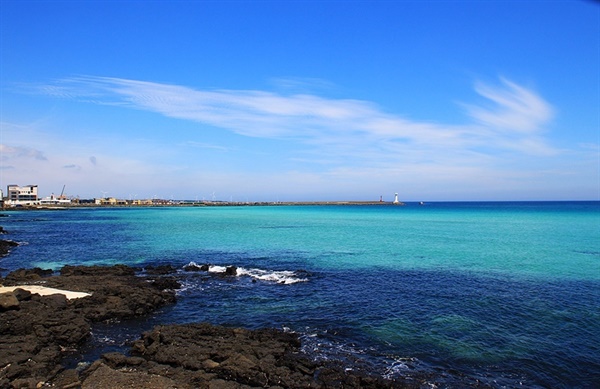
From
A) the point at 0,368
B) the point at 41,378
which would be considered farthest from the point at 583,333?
the point at 0,368

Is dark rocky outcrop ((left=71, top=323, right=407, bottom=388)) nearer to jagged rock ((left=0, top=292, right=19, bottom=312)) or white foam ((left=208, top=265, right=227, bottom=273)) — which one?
jagged rock ((left=0, top=292, right=19, bottom=312))

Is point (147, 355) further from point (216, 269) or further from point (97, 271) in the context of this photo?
point (216, 269)

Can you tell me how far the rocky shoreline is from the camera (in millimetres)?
13781

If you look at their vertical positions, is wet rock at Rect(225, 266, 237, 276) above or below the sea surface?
above

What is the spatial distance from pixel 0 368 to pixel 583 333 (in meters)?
25.9

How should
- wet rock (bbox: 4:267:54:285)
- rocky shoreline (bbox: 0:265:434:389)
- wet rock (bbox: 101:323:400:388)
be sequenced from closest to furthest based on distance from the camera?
rocky shoreline (bbox: 0:265:434:389), wet rock (bbox: 101:323:400:388), wet rock (bbox: 4:267:54:285)

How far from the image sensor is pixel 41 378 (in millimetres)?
13766

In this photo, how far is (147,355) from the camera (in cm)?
1612

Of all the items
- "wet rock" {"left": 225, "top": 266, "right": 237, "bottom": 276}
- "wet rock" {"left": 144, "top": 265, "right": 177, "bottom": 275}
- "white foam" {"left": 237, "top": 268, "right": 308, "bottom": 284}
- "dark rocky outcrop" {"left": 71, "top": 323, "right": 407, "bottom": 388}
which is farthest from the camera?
"wet rock" {"left": 144, "top": 265, "right": 177, "bottom": 275}

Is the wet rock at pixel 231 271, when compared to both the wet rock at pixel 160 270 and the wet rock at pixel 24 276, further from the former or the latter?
the wet rock at pixel 24 276

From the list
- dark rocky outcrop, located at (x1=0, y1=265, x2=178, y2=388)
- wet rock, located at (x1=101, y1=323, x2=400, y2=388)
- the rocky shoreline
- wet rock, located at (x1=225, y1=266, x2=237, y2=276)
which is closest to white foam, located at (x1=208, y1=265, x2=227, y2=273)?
wet rock, located at (x1=225, y1=266, x2=237, y2=276)

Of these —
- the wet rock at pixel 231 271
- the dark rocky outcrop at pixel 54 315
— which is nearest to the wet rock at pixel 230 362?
the dark rocky outcrop at pixel 54 315

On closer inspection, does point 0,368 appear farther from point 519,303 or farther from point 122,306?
point 519,303

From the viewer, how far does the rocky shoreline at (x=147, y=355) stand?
45.2 feet
